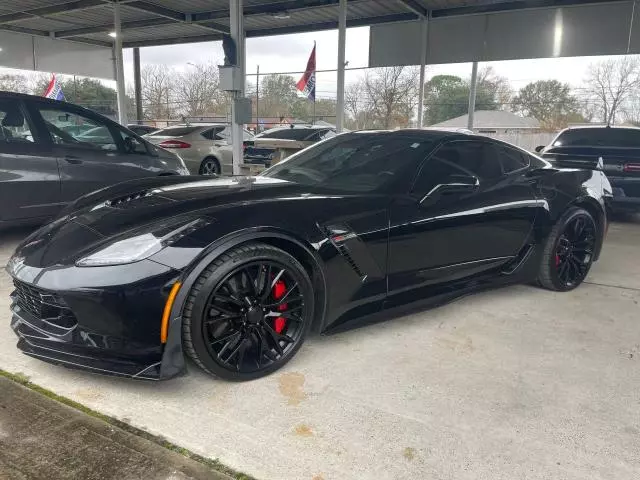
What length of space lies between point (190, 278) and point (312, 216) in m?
0.71

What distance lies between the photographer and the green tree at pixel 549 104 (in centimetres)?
1681

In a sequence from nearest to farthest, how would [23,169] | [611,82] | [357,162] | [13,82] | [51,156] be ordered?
[357,162] < [23,169] < [51,156] < [611,82] < [13,82]

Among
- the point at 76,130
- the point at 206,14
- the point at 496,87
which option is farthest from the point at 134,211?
the point at 496,87

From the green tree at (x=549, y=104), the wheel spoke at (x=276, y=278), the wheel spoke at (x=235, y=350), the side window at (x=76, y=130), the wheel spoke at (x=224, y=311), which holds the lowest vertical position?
the wheel spoke at (x=235, y=350)

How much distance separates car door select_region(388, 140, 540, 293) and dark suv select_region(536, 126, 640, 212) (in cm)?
346

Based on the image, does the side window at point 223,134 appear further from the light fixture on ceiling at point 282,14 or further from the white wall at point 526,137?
the white wall at point 526,137

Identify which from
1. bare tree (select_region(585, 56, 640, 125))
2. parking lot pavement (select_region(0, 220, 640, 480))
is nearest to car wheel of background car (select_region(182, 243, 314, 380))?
parking lot pavement (select_region(0, 220, 640, 480))

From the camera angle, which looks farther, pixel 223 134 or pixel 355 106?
pixel 355 106

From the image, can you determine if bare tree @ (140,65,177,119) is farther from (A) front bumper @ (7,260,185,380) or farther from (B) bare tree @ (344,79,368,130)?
(A) front bumper @ (7,260,185,380)

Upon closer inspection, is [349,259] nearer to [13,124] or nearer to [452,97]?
[13,124]

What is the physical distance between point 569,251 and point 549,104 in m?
15.2

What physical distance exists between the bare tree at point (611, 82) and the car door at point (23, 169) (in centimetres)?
1590

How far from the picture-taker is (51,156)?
15.3 feet

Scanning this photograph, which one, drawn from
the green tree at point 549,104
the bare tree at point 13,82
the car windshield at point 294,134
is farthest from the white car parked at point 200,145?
the bare tree at point 13,82
